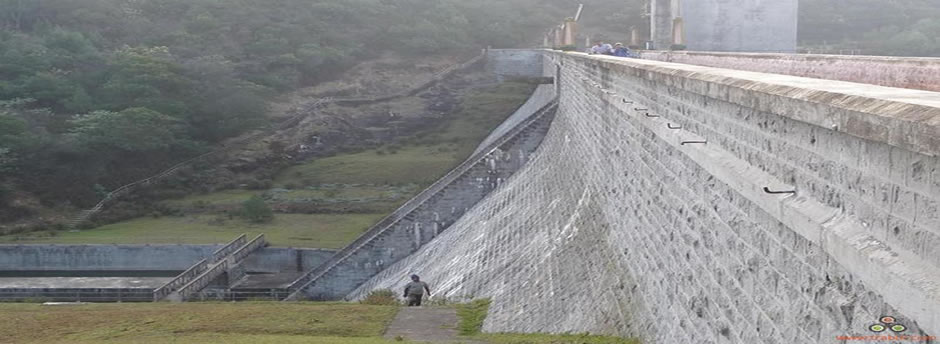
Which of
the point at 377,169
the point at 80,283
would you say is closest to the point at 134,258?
the point at 80,283

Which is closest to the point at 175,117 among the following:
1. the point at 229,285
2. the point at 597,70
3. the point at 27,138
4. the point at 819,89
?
the point at 27,138

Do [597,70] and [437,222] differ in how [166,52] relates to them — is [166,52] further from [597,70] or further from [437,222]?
[597,70]

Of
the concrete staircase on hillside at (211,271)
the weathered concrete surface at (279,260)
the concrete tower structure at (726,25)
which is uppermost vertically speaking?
the concrete tower structure at (726,25)

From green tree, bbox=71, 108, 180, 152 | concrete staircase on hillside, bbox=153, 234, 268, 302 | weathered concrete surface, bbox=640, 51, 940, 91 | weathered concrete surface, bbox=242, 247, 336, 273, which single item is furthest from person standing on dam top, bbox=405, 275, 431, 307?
green tree, bbox=71, 108, 180, 152

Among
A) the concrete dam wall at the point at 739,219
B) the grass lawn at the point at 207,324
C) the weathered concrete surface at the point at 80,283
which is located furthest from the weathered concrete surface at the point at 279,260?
the concrete dam wall at the point at 739,219

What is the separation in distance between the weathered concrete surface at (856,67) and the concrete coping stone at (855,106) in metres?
4.13

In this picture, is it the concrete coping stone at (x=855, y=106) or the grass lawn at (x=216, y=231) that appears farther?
the grass lawn at (x=216, y=231)

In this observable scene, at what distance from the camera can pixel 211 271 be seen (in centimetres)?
2444

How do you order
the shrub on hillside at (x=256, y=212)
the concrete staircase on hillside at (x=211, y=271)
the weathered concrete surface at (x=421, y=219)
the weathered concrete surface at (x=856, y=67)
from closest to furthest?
the weathered concrete surface at (x=856, y=67)
the concrete staircase on hillside at (x=211, y=271)
the weathered concrete surface at (x=421, y=219)
the shrub on hillside at (x=256, y=212)

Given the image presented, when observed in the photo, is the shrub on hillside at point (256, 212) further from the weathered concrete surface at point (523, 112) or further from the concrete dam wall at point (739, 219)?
the concrete dam wall at point (739, 219)

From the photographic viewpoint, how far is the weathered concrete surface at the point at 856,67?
10359 millimetres

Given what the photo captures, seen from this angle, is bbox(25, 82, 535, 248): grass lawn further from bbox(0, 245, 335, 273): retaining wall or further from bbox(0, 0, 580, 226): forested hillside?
bbox(0, 0, 580, 226): forested hillside

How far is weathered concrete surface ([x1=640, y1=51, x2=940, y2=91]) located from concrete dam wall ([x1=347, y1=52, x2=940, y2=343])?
109 inches

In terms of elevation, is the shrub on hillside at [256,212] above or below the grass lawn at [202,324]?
below
